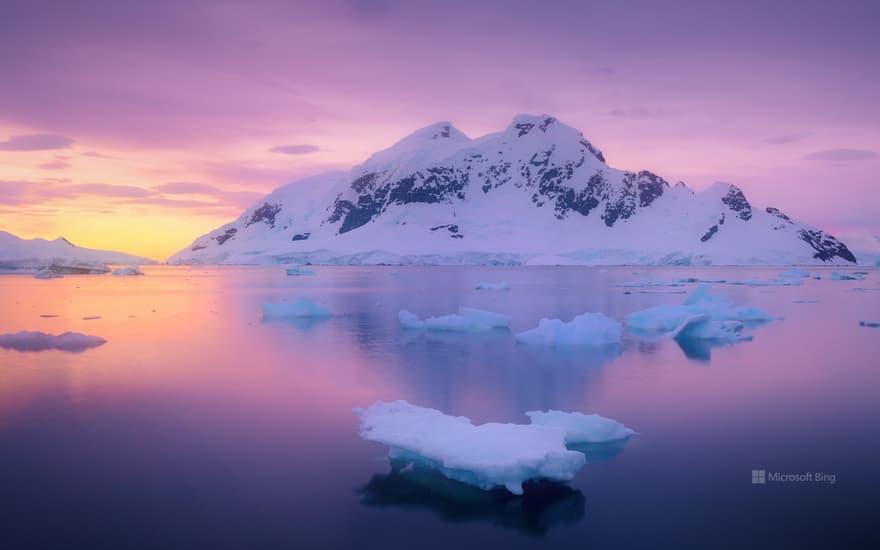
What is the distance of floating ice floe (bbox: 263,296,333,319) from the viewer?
78.8 feet

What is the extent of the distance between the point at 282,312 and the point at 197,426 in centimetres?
1520

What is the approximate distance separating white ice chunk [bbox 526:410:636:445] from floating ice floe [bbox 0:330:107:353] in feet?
43.0

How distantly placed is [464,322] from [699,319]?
702cm

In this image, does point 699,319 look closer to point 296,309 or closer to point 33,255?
point 296,309

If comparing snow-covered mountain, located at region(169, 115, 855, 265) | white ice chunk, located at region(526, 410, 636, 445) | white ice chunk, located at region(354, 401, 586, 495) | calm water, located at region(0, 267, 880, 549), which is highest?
snow-covered mountain, located at region(169, 115, 855, 265)

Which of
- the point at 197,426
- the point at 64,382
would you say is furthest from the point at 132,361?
the point at 197,426

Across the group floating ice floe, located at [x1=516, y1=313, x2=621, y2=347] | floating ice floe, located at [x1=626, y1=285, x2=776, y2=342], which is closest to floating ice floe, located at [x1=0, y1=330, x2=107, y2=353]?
floating ice floe, located at [x1=516, y1=313, x2=621, y2=347]

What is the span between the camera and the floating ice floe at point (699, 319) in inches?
721

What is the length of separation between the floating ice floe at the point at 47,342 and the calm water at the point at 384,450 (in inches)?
32.2

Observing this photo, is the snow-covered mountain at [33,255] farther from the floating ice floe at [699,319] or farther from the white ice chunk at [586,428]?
the white ice chunk at [586,428]

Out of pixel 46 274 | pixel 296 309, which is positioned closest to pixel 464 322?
pixel 296 309

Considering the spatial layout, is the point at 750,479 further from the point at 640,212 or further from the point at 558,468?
the point at 640,212

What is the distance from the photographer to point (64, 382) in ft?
39.2

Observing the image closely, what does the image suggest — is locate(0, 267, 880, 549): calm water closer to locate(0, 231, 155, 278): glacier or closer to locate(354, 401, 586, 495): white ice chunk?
locate(354, 401, 586, 495): white ice chunk
